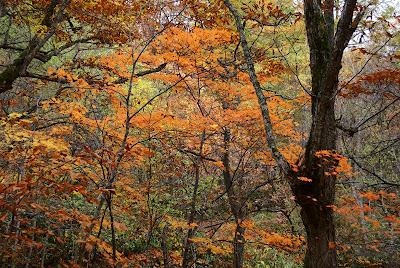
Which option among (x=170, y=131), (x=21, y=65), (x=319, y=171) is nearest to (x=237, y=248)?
(x=170, y=131)

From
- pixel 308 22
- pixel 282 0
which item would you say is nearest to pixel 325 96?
pixel 308 22

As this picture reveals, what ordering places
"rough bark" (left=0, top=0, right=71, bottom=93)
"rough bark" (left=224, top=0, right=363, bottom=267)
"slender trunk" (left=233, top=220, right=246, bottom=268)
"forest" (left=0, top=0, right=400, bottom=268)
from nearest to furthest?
1. "forest" (left=0, top=0, right=400, bottom=268)
2. "rough bark" (left=224, top=0, right=363, bottom=267)
3. "rough bark" (left=0, top=0, right=71, bottom=93)
4. "slender trunk" (left=233, top=220, right=246, bottom=268)

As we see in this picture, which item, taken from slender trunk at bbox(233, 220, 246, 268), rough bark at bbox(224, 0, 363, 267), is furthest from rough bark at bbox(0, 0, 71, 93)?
slender trunk at bbox(233, 220, 246, 268)

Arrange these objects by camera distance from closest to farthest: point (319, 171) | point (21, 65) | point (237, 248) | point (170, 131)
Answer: point (319, 171)
point (170, 131)
point (21, 65)
point (237, 248)

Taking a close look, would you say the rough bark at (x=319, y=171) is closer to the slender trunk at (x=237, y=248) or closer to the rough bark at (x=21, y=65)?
the slender trunk at (x=237, y=248)

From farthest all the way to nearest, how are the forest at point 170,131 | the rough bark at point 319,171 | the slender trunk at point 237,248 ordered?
the slender trunk at point 237,248 < the rough bark at point 319,171 < the forest at point 170,131

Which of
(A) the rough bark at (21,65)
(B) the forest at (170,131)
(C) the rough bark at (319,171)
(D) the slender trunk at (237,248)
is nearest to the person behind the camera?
(B) the forest at (170,131)

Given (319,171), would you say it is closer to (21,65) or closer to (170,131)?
(170,131)

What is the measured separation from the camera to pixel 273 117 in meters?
5.39

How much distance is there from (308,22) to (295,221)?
10.2 meters

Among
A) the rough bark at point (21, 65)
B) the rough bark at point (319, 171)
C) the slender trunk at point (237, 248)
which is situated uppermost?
the rough bark at point (21, 65)

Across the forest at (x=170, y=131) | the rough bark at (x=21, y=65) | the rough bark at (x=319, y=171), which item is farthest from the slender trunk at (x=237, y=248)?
the rough bark at (x=21, y=65)

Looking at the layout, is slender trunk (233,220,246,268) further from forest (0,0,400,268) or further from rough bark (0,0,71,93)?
rough bark (0,0,71,93)

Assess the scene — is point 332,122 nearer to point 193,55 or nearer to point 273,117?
point 273,117
